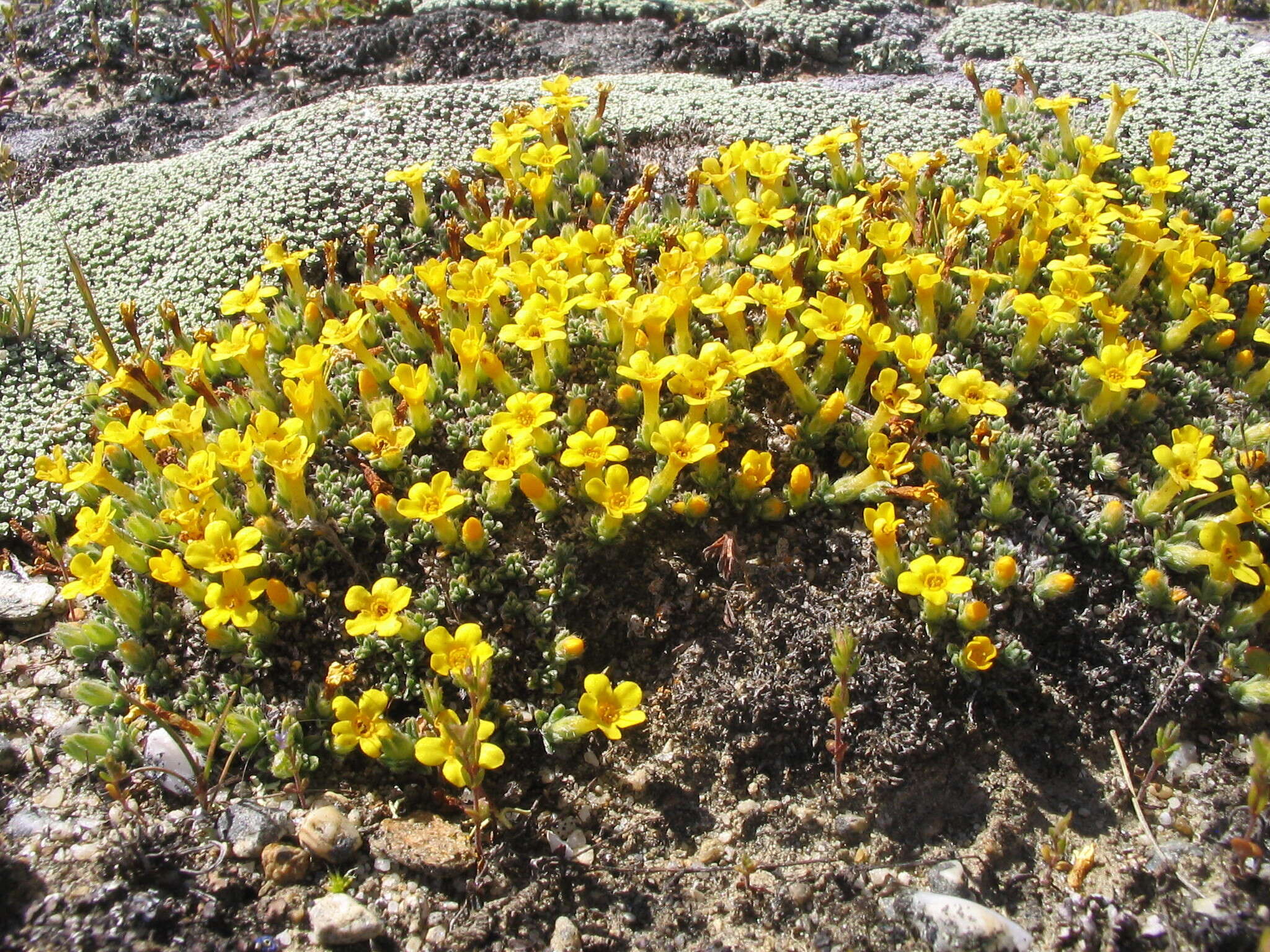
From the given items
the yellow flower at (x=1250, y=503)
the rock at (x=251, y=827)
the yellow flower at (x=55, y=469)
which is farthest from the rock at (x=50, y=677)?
the yellow flower at (x=1250, y=503)

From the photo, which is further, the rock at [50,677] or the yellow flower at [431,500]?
the rock at [50,677]

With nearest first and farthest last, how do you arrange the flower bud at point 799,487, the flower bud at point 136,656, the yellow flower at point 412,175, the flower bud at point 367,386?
the flower bud at point 136,656, the flower bud at point 799,487, the flower bud at point 367,386, the yellow flower at point 412,175

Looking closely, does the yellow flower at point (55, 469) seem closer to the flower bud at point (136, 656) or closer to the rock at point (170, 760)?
the flower bud at point (136, 656)

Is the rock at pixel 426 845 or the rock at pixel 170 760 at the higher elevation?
the rock at pixel 170 760

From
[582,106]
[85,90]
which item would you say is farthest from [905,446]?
[85,90]

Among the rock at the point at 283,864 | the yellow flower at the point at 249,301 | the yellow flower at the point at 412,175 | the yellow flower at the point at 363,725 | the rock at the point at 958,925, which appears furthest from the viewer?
the yellow flower at the point at 412,175

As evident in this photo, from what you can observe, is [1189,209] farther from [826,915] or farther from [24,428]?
[24,428]

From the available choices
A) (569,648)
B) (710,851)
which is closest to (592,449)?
(569,648)
